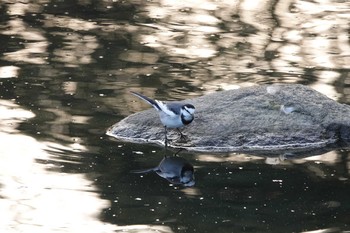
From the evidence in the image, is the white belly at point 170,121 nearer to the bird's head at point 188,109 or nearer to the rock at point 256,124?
the bird's head at point 188,109

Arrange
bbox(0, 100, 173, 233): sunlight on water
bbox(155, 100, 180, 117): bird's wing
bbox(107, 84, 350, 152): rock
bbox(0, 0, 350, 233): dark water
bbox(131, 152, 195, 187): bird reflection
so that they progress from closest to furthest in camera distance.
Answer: bbox(0, 100, 173, 233): sunlight on water
bbox(0, 0, 350, 233): dark water
bbox(131, 152, 195, 187): bird reflection
bbox(155, 100, 180, 117): bird's wing
bbox(107, 84, 350, 152): rock

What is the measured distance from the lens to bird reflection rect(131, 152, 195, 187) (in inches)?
317

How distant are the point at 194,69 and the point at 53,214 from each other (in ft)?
14.9

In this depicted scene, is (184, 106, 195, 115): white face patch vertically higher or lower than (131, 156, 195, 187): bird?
higher

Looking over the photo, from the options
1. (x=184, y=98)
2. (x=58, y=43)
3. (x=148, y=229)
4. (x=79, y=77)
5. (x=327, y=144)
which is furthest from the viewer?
(x=58, y=43)

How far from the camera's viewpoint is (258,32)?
13.2 m

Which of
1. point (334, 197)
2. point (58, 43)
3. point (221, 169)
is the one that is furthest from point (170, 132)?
point (58, 43)

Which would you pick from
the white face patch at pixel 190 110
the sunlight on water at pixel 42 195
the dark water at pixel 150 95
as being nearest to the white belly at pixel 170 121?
the white face patch at pixel 190 110

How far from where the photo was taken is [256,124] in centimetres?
897

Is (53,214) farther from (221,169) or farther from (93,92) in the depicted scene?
(93,92)

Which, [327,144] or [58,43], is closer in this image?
[327,144]

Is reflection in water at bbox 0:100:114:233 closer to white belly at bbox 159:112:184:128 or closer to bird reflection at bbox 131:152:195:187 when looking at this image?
bird reflection at bbox 131:152:195:187

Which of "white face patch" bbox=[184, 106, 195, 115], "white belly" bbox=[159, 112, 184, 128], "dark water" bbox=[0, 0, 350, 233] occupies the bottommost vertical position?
"dark water" bbox=[0, 0, 350, 233]

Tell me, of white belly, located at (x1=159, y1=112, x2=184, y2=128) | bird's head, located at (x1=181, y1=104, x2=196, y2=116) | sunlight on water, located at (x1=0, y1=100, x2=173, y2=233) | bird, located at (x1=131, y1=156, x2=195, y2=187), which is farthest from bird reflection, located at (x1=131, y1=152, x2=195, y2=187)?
sunlight on water, located at (x1=0, y1=100, x2=173, y2=233)
